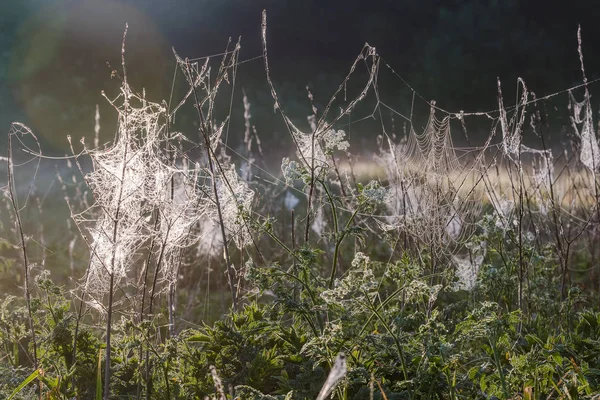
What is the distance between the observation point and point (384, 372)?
7.11ft

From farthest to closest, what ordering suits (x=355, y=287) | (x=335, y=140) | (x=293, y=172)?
(x=335, y=140) < (x=293, y=172) < (x=355, y=287)

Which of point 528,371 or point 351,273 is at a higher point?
point 351,273

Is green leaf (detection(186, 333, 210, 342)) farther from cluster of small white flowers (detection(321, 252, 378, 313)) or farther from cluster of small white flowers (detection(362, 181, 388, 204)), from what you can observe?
cluster of small white flowers (detection(362, 181, 388, 204))

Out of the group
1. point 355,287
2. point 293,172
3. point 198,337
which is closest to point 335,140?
point 293,172

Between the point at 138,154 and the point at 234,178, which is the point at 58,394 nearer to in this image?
the point at 138,154

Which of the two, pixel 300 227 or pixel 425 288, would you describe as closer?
pixel 425 288

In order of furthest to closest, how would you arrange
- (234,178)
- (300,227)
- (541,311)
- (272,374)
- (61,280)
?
(300,227) → (61,280) → (541,311) → (234,178) → (272,374)

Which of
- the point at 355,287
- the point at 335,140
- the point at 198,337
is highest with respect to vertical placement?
the point at 335,140

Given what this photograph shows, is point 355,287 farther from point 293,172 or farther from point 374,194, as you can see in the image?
point 293,172

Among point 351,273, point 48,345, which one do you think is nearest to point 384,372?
point 351,273

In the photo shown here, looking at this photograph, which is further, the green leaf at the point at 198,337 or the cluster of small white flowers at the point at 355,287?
the green leaf at the point at 198,337

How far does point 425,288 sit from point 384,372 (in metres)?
0.42

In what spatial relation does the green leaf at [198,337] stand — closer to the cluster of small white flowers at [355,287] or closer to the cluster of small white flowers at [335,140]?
the cluster of small white flowers at [355,287]

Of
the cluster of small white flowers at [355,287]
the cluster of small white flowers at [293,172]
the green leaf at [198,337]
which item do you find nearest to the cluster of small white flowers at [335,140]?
the cluster of small white flowers at [293,172]
